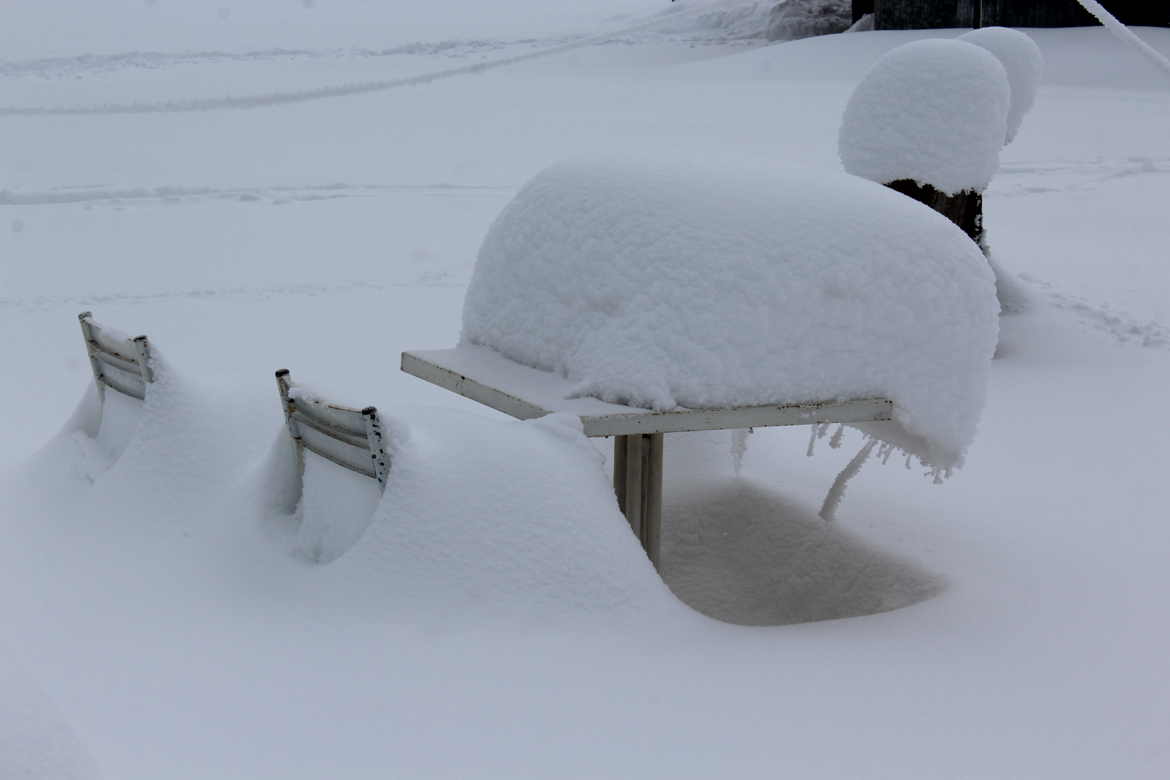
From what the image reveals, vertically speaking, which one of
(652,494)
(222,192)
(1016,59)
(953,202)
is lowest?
(652,494)

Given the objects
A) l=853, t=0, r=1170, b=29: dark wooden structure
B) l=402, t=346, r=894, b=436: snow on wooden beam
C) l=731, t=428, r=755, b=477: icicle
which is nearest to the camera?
l=402, t=346, r=894, b=436: snow on wooden beam

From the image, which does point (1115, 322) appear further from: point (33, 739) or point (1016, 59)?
point (33, 739)

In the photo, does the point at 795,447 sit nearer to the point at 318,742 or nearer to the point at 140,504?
the point at 140,504

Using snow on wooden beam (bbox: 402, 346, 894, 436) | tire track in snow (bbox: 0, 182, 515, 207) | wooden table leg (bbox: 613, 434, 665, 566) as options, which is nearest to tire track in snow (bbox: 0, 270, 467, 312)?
tire track in snow (bbox: 0, 182, 515, 207)

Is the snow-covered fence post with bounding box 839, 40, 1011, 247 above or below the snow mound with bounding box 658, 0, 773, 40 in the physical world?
below

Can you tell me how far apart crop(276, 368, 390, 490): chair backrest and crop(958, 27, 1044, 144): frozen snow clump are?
20.0 ft

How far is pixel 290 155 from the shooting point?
1444 cm

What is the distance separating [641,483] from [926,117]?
13.6ft

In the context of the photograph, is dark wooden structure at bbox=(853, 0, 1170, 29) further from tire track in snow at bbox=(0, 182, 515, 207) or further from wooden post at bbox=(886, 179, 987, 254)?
wooden post at bbox=(886, 179, 987, 254)

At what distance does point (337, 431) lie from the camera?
3.60m

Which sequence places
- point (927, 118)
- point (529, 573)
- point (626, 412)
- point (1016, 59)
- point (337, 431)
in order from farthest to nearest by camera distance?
point (1016, 59), point (927, 118), point (626, 412), point (337, 431), point (529, 573)

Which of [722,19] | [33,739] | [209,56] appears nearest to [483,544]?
[33,739]

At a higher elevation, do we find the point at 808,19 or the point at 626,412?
the point at 808,19

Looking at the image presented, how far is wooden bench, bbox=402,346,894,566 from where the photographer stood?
3.79 meters
